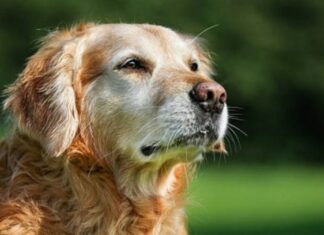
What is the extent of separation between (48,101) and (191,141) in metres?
0.93

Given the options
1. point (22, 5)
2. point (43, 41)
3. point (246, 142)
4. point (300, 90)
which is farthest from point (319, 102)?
point (43, 41)

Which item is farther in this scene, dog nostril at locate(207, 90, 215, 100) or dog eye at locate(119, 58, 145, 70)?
dog eye at locate(119, 58, 145, 70)

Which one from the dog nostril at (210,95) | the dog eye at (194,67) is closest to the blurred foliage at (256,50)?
the dog eye at (194,67)

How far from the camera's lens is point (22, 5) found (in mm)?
27766

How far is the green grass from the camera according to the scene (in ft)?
47.0

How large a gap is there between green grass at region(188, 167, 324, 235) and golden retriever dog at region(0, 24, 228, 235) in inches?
150

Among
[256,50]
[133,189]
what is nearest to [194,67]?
[133,189]

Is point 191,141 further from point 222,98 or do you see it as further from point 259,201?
point 259,201

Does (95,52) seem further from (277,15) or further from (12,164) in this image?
(277,15)

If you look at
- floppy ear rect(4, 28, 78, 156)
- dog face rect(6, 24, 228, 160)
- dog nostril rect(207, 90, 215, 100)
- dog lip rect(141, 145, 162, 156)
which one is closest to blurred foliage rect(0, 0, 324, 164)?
dog face rect(6, 24, 228, 160)

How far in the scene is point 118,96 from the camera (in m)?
6.97

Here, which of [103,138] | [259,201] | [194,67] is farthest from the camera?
[259,201]

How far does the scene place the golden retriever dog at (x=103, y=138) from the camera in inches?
265

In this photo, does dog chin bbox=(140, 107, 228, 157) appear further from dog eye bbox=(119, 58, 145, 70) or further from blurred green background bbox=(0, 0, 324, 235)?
blurred green background bbox=(0, 0, 324, 235)
